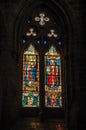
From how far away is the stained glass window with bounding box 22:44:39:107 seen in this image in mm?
8734

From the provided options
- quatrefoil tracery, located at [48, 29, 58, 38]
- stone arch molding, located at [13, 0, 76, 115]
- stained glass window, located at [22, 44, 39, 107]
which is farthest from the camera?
quatrefoil tracery, located at [48, 29, 58, 38]

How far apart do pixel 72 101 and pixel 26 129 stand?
1338 millimetres

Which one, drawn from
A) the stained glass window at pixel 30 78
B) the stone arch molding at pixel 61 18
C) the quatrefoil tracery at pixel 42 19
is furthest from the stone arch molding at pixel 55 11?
the stained glass window at pixel 30 78

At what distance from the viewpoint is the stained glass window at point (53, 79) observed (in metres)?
8.79

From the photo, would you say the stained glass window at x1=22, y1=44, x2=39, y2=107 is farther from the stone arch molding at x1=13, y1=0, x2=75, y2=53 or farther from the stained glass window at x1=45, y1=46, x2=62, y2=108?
the stone arch molding at x1=13, y1=0, x2=75, y2=53

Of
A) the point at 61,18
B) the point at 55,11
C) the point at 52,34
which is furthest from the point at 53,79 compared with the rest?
the point at 55,11

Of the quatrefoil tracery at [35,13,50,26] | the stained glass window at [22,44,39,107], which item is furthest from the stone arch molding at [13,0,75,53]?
the stained glass window at [22,44,39,107]

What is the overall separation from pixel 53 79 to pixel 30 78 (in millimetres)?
605

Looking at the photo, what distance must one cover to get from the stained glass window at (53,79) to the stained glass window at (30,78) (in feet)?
0.86

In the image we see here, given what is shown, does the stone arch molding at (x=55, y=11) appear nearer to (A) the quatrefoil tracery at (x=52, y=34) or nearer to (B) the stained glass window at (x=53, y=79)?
(A) the quatrefoil tracery at (x=52, y=34)

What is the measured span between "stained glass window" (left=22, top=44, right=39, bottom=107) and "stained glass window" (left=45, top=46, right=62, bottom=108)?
26cm

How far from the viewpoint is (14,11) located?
28.5 feet

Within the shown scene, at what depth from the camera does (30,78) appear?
29.1 ft

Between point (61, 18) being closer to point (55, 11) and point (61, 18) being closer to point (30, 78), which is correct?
point (55, 11)
